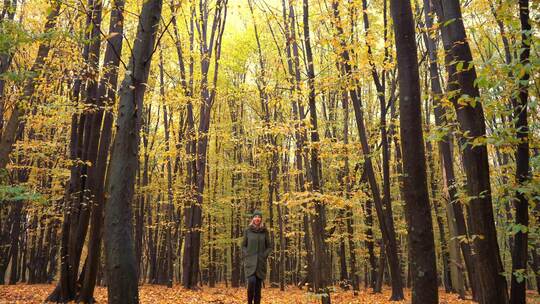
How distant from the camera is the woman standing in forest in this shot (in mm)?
7684

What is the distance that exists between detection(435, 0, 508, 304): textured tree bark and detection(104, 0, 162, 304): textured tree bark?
3.79 meters

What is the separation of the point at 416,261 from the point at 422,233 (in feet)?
0.96

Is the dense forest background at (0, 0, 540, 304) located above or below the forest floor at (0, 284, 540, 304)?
above

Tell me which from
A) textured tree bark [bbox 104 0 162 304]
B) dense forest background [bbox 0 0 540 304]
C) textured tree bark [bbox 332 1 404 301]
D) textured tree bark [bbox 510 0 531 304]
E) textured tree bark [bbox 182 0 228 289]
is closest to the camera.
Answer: textured tree bark [bbox 104 0 162 304]

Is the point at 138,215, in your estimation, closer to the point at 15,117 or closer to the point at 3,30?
the point at 15,117

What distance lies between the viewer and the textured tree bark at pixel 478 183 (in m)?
4.97

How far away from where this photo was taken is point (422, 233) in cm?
402

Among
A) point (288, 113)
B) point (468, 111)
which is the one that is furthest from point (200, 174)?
point (468, 111)

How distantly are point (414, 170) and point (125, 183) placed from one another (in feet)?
10.1

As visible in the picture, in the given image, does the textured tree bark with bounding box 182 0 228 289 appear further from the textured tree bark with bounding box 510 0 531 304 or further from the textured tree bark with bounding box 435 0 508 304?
the textured tree bark with bounding box 510 0 531 304

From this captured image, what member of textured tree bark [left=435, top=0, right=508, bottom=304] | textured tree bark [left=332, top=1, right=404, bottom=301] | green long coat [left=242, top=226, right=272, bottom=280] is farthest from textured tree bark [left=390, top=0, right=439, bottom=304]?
textured tree bark [left=332, top=1, right=404, bottom=301]

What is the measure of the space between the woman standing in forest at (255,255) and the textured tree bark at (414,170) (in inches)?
164

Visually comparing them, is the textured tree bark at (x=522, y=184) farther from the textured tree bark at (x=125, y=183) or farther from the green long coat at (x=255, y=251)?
the textured tree bark at (x=125, y=183)

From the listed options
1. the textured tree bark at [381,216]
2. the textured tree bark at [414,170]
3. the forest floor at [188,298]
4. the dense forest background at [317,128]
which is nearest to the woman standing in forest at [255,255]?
the forest floor at [188,298]
